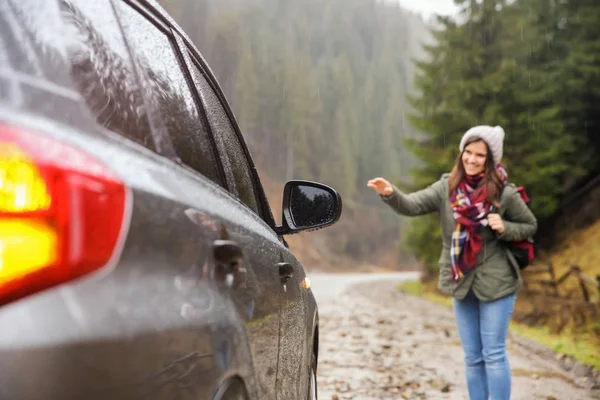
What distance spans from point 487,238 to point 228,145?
268cm

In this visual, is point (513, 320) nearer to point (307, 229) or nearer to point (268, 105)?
point (307, 229)

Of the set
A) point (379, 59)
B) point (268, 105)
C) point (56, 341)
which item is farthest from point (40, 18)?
point (379, 59)

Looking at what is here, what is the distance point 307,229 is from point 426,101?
63.0 ft

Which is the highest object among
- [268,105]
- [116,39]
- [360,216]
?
[268,105]

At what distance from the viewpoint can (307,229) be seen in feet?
9.30

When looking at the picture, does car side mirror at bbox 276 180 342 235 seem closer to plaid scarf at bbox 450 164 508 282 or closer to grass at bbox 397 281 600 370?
plaid scarf at bbox 450 164 508 282

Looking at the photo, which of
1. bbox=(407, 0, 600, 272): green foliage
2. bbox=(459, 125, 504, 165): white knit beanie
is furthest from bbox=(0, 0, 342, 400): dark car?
bbox=(407, 0, 600, 272): green foliage

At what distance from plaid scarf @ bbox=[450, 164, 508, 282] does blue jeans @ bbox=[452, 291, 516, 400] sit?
0.23 metres

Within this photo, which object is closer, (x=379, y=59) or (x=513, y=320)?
(x=513, y=320)

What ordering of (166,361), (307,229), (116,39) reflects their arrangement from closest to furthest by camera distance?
(166,361) → (116,39) → (307,229)

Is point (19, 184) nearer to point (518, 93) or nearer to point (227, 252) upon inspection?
point (227, 252)

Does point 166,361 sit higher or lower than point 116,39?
lower

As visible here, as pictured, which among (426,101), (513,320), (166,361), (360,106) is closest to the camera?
(166,361)

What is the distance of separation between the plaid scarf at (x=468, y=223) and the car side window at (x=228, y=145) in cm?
210
